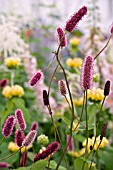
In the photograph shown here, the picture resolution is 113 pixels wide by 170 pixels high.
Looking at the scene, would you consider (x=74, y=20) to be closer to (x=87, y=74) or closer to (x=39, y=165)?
(x=87, y=74)

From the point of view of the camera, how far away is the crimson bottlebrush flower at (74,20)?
521 mm

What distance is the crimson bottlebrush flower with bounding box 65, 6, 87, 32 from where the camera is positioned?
0.52 m

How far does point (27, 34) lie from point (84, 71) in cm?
172

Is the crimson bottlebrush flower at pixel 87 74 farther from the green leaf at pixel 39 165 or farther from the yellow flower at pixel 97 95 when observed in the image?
the yellow flower at pixel 97 95

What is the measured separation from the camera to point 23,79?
4.73 feet

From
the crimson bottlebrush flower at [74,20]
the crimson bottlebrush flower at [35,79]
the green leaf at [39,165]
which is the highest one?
the crimson bottlebrush flower at [74,20]

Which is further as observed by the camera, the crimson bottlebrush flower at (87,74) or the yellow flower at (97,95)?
the yellow flower at (97,95)

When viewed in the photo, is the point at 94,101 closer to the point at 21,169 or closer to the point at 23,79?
the point at 21,169

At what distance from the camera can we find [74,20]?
20.5 inches

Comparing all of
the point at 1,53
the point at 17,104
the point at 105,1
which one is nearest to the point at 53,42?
the point at 1,53

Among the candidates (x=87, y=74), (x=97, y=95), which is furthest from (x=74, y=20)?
(x=97, y=95)

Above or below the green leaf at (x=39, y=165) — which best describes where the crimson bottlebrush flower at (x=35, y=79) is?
above

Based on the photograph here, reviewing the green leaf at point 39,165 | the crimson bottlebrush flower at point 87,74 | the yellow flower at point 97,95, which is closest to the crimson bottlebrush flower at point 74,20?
the crimson bottlebrush flower at point 87,74

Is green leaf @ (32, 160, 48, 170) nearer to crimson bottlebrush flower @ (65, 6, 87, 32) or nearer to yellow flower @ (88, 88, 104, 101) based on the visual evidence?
crimson bottlebrush flower @ (65, 6, 87, 32)
